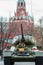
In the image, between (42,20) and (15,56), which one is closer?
(15,56)

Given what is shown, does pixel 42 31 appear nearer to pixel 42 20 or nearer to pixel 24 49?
pixel 42 20

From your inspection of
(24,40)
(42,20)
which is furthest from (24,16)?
(24,40)

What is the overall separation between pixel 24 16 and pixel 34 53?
88.8 meters

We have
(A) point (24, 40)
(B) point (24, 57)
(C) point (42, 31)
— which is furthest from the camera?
(C) point (42, 31)

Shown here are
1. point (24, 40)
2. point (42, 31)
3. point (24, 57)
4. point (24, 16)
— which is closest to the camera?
point (24, 57)

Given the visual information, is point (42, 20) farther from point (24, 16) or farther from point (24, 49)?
point (24, 49)

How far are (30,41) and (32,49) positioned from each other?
0.47 metres

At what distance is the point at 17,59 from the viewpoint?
1755cm

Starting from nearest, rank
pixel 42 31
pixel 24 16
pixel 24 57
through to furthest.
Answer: pixel 24 57 < pixel 42 31 < pixel 24 16

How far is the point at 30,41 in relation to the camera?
1844 centimetres

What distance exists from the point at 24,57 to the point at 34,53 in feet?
2.09

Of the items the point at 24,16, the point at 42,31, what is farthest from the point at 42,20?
the point at 24,16

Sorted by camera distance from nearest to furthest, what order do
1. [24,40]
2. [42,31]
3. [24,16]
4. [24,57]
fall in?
[24,57] → [24,40] → [42,31] → [24,16]

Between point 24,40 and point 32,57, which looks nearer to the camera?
point 32,57
